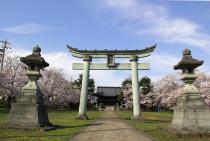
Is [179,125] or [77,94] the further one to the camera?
[77,94]

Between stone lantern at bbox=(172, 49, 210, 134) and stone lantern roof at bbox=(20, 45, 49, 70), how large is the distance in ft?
26.4

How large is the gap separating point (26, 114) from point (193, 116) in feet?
29.1

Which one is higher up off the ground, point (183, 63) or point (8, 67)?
point (8, 67)

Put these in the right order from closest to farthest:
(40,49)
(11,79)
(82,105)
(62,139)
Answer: (62,139)
(40,49)
(82,105)
(11,79)

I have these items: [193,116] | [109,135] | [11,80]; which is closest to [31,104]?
[109,135]

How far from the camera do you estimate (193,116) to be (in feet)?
48.4

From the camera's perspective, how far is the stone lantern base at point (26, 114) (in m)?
16.1

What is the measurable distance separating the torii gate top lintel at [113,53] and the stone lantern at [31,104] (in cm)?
1364

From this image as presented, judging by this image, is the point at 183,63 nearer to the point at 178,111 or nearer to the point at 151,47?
the point at 178,111

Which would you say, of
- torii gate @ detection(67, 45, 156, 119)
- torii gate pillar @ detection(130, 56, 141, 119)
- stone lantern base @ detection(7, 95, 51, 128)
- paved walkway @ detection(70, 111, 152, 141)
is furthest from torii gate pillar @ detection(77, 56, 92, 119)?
stone lantern base @ detection(7, 95, 51, 128)

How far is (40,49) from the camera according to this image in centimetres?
1817

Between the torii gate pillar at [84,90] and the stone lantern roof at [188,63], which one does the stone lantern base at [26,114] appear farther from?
the torii gate pillar at [84,90]

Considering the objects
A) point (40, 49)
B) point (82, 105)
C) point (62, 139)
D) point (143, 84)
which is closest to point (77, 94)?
point (143, 84)

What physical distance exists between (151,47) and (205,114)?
1659 cm
